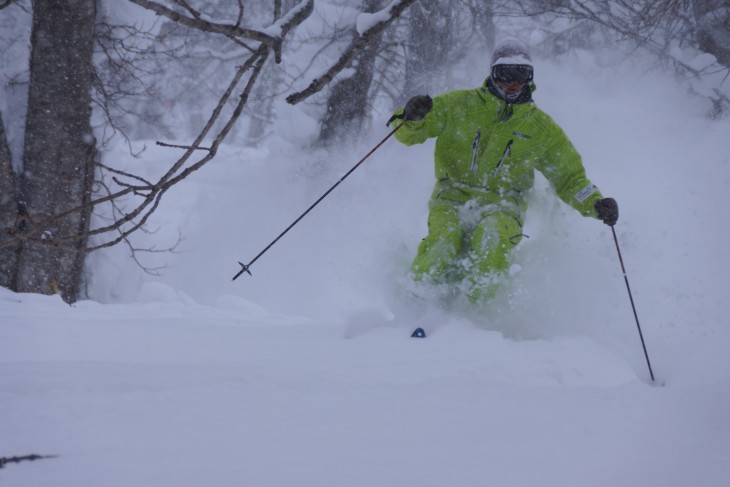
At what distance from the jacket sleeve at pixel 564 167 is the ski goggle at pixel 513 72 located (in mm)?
423

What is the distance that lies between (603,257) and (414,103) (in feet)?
5.98

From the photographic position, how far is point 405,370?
2498 millimetres

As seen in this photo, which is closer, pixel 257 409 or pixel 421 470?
pixel 421 470

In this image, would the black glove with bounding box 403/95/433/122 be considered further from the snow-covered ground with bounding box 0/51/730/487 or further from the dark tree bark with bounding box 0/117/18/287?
the dark tree bark with bounding box 0/117/18/287

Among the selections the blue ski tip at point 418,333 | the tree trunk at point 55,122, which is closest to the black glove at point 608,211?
the blue ski tip at point 418,333

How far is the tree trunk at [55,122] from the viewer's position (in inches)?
202

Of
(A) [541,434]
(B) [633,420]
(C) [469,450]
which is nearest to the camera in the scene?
(C) [469,450]

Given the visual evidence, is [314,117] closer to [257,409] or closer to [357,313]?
[357,313]

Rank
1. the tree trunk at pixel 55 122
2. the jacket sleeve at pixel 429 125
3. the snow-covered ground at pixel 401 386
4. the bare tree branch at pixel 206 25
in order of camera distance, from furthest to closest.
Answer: the tree trunk at pixel 55 122
the jacket sleeve at pixel 429 125
the bare tree branch at pixel 206 25
the snow-covered ground at pixel 401 386

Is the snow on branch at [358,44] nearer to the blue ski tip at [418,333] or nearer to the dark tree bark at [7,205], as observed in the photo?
the blue ski tip at [418,333]

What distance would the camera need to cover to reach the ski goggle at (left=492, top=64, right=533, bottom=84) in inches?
166

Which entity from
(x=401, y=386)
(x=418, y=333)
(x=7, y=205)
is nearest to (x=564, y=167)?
(x=418, y=333)

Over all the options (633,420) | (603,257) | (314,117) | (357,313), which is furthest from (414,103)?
(314,117)

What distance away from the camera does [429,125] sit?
14.3 feet
